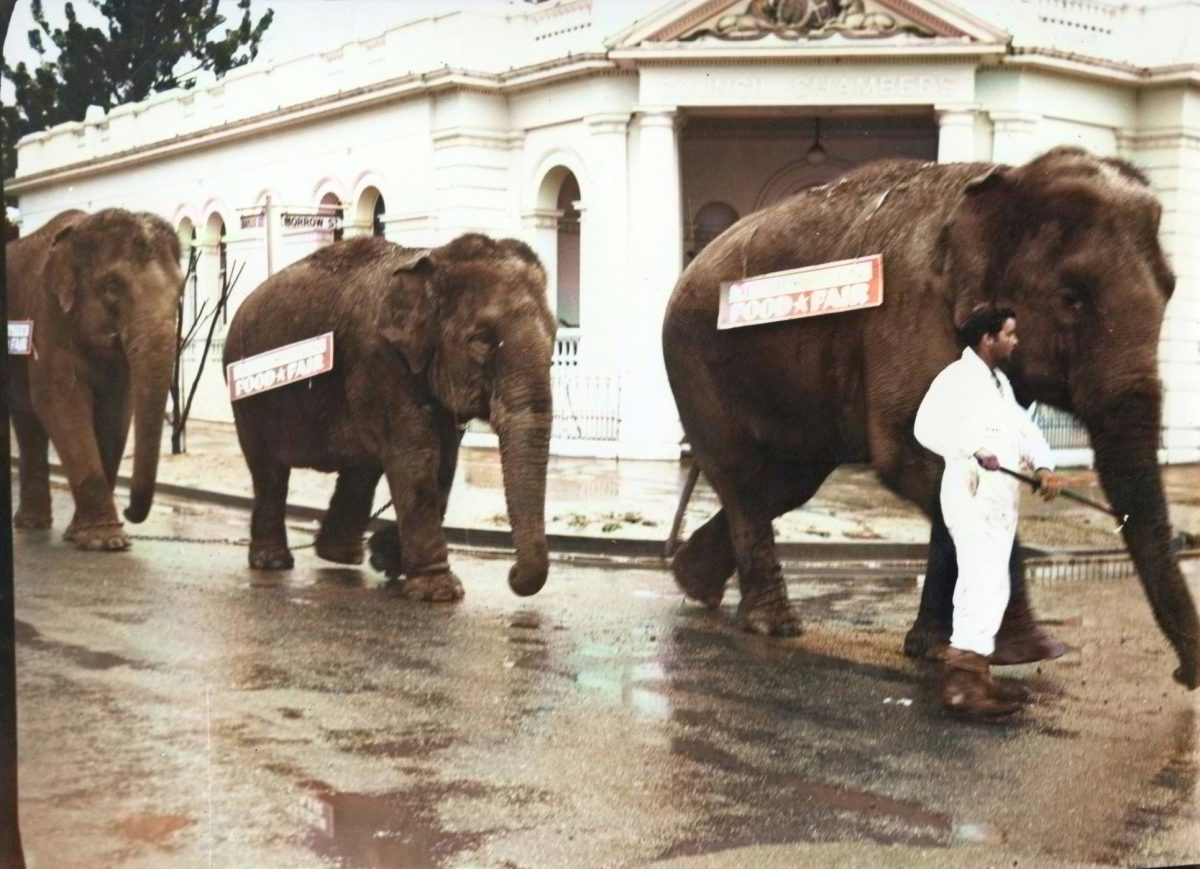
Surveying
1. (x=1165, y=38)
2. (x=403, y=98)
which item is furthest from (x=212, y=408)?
(x=1165, y=38)

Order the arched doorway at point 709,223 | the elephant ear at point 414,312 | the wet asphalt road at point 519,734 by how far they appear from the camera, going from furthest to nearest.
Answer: the arched doorway at point 709,223
the elephant ear at point 414,312
the wet asphalt road at point 519,734

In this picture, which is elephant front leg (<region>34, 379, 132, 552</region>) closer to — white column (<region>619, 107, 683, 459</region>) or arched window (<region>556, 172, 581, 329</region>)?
arched window (<region>556, 172, 581, 329</region>)

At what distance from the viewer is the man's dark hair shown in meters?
5.67

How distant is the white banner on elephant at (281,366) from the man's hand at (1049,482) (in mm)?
2396

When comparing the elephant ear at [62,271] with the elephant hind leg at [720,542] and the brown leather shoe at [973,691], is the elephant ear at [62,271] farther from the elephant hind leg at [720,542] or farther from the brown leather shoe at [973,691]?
the brown leather shoe at [973,691]

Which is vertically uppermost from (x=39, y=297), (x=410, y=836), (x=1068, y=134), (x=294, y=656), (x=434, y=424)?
(x=1068, y=134)

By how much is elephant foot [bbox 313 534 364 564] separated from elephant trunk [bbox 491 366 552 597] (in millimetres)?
560

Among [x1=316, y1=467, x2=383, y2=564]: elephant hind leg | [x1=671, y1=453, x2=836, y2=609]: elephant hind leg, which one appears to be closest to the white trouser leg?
[x1=671, y1=453, x2=836, y2=609]: elephant hind leg

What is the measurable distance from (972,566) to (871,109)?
5.15ft

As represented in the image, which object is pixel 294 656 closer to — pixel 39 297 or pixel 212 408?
pixel 212 408

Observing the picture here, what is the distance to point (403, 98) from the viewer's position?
5.62 meters

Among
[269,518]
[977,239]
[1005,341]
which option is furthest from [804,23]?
[269,518]

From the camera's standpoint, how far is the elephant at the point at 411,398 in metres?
5.78

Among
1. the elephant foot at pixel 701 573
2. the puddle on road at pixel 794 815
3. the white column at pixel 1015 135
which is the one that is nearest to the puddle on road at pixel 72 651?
the puddle on road at pixel 794 815
